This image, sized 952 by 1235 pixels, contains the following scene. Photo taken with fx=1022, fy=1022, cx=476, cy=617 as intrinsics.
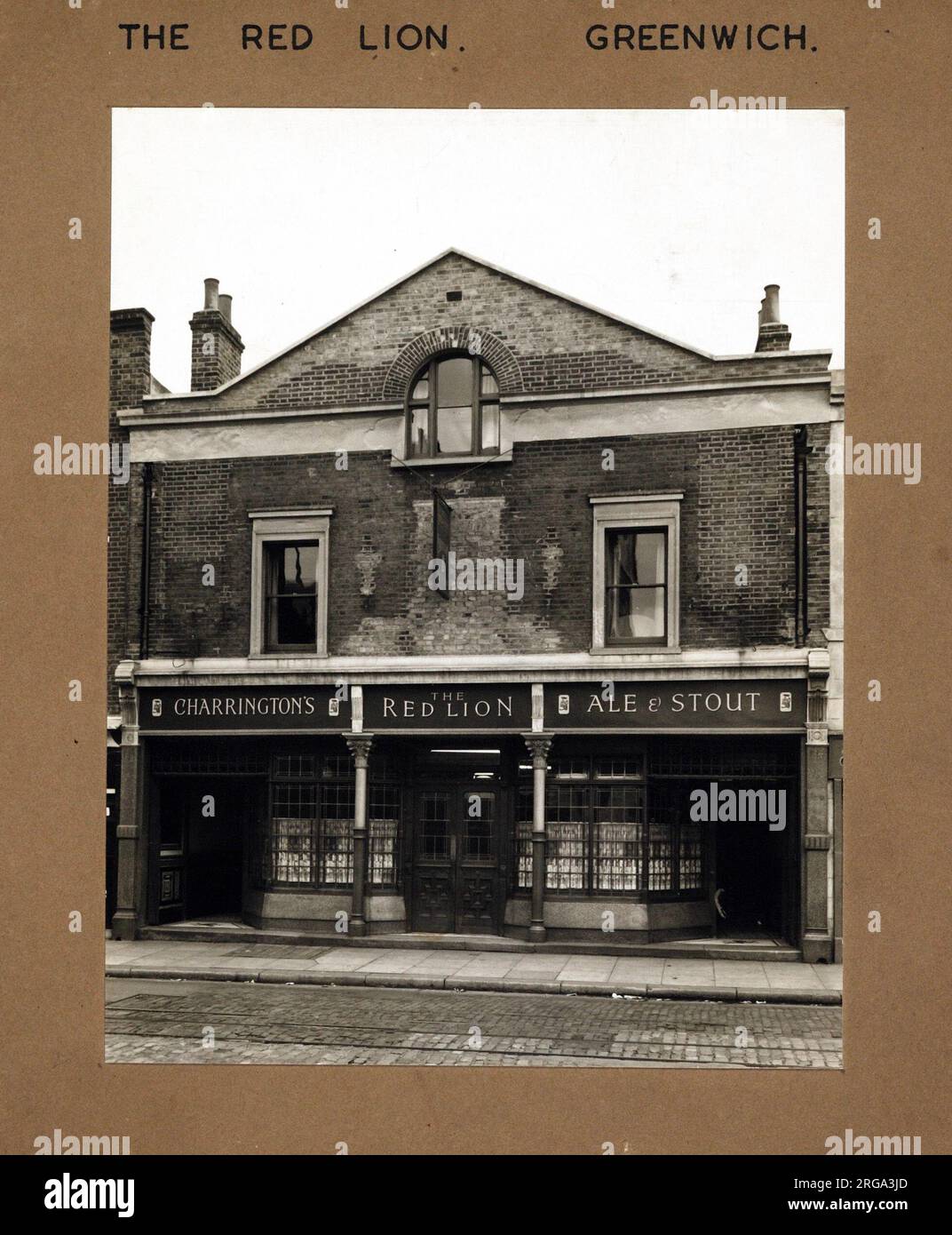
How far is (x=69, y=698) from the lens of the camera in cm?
670

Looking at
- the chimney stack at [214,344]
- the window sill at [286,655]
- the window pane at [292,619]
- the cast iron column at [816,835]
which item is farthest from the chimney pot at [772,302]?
the window sill at [286,655]

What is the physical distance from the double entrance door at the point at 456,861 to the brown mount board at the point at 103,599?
153 inches

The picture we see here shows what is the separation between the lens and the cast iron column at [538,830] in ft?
34.5

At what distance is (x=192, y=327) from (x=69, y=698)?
3644 mm

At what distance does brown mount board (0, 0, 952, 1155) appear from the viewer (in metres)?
6.28

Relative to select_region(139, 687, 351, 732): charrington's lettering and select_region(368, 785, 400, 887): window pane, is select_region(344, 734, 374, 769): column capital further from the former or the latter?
select_region(368, 785, 400, 887): window pane

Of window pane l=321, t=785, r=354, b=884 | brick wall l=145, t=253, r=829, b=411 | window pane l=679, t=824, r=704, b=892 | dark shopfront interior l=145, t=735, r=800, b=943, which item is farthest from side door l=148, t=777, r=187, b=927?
window pane l=679, t=824, r=704, b=892

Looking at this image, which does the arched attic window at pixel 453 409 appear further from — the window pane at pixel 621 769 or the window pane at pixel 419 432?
the window pane at pixel 621 769

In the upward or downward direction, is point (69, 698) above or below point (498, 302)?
below

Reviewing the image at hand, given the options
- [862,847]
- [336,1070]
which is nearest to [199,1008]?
[336,1070]

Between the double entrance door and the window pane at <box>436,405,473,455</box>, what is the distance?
3.51m

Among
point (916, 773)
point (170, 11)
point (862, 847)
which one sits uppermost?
point (170, 11)

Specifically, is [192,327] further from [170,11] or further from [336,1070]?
[336,1070]

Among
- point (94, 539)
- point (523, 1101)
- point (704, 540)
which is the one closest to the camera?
point (523, 1101)
